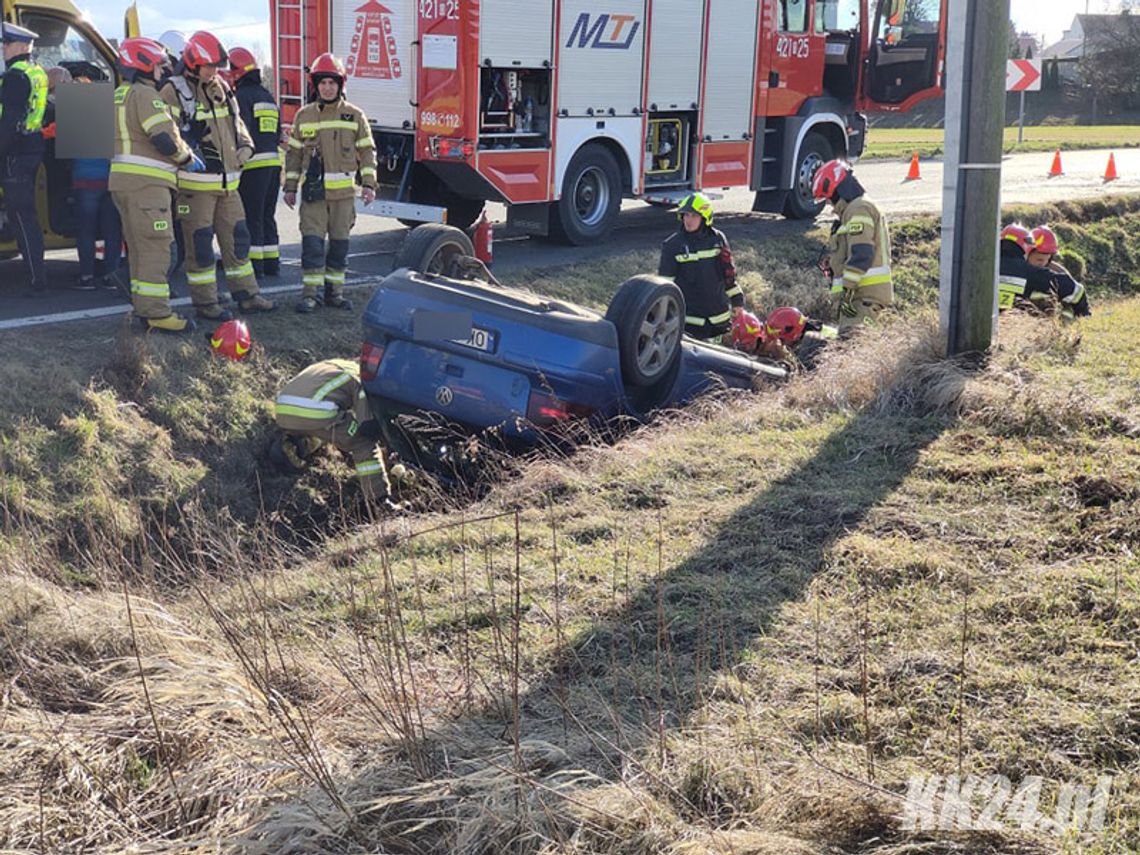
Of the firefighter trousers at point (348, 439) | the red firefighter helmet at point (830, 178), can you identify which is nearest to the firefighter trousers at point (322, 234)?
the firefighter trousers at point (348, 439)

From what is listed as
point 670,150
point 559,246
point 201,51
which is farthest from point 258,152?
point 670,150

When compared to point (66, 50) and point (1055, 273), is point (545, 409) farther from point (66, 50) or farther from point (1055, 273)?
point (66, 50)

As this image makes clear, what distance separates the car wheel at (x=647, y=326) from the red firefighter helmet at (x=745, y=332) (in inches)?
69.2

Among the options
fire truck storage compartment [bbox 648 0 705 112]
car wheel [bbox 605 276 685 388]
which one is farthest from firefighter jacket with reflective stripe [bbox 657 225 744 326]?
fire truck storage compartment [bbox 648 0 705 112]

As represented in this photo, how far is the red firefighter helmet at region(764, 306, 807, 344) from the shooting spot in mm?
8953

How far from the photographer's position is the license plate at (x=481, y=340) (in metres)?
6.82

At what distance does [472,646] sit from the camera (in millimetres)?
4234

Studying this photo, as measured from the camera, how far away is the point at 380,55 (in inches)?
461

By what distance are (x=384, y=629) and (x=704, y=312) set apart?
5225 millimetres

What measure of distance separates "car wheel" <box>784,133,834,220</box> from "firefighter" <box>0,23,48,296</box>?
8416mm

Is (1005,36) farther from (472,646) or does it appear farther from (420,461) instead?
(472,646)

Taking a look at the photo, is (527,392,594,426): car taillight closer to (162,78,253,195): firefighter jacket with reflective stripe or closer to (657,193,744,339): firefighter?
(657,193,744,339): firefighter

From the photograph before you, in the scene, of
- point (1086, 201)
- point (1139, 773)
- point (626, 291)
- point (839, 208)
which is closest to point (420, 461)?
point (626, 291)

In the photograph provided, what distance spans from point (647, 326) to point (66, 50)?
5284mm
